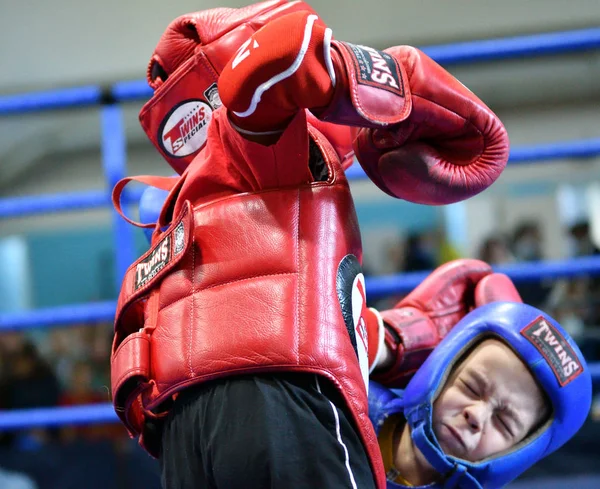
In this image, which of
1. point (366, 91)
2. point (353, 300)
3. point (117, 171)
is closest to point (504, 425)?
point (353, 300)

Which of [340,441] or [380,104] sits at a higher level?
[380,104]

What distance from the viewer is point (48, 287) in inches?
179

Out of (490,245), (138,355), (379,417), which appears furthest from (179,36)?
(490,245)

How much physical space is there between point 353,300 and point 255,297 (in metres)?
0.13

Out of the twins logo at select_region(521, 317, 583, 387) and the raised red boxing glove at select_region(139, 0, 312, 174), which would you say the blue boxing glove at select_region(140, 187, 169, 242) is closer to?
the raised red boxing glove at select_region(139, 0, 312, 174)

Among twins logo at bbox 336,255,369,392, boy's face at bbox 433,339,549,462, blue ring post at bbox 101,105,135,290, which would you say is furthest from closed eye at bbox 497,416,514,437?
blue ring post at bbox 101,105,135,290

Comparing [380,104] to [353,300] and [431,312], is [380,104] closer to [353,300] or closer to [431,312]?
[353,300]

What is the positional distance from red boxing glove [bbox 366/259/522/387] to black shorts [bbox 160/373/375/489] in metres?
0.31

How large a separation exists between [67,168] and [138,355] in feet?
13.2

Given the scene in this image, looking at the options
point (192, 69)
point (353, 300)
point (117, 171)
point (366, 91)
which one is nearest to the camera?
point (366, 91)

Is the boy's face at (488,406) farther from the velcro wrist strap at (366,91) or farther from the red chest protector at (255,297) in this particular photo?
the velcro wrist strap at (366,91)

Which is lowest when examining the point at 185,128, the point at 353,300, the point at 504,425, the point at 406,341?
the point at 504,425

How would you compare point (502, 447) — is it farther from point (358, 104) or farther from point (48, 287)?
point (48, 287)

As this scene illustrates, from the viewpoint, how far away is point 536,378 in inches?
42.8
